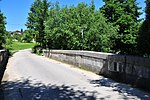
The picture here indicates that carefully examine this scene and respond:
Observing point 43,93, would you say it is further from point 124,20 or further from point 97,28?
point 124,20

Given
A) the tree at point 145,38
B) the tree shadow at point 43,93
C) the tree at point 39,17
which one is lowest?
the tree shadow at point 43,93

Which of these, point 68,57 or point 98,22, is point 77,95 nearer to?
point 68,57

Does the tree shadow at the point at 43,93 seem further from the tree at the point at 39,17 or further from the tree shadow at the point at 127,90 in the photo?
the tree at the point at 39,17

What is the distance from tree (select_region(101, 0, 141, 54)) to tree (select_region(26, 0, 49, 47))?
55.5ft

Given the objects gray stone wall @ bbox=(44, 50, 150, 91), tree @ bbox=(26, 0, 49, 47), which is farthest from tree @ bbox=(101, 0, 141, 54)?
gray stone wall @ bbox=(44, 50, 150, 91)

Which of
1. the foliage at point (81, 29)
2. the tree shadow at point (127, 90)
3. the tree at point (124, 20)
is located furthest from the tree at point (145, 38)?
the tree at point (124, 20)

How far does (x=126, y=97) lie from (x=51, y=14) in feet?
118

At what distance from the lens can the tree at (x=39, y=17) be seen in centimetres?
6469

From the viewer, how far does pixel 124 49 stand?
51.1 meters

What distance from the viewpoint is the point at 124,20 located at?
164 feet

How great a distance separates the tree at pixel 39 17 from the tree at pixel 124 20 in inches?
666

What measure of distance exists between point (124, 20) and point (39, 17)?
72.6 feet

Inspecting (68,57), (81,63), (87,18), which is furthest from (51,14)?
(81,63)

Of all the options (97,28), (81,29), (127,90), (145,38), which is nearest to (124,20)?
(97,28)
